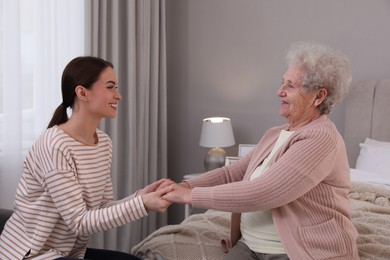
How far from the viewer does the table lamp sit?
3947mm

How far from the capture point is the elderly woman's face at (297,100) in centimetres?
199

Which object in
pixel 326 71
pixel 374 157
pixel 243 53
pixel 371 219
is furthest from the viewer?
pixel 243 53

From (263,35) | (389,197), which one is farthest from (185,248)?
(263,35)

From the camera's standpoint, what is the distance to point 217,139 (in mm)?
3957

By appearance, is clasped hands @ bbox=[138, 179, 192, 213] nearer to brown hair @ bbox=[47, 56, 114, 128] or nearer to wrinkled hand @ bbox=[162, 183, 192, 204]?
wrinkled hand @ bbox=[162, 183, 192, 204]

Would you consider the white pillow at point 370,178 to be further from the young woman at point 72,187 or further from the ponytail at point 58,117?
the ponytail at point 58,117

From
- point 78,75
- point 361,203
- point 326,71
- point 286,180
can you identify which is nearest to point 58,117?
point 78,75

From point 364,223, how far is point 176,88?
8.17 ft

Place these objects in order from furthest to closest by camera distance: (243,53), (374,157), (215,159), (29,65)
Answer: (243,53), (215,159), (374,157), (29,65)

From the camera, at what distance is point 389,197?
2820 mm

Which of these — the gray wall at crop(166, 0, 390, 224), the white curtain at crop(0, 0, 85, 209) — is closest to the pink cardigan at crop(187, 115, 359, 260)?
the white curtain at crop(0, 0, 85, 209)

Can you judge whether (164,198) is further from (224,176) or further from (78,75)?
(78,75)

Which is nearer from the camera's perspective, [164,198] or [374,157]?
[164,198]

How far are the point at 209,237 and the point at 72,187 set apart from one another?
2.15 ft
